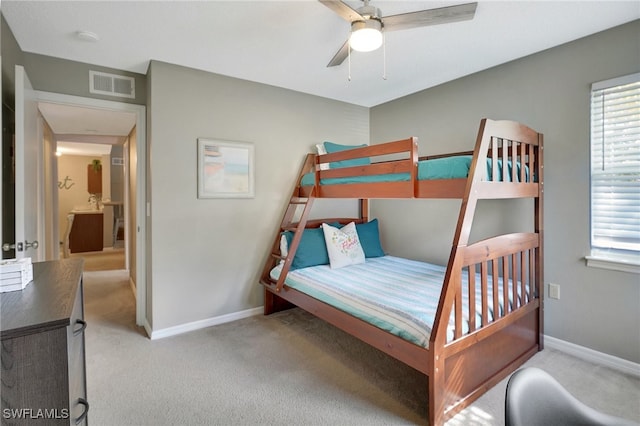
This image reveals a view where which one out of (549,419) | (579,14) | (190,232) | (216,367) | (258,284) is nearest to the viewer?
(549,419)

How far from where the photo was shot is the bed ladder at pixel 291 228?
312 cm

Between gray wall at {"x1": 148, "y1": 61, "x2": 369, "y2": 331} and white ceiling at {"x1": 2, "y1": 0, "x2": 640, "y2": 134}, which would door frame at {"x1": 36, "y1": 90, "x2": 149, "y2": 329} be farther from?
white ceiling at {"x1": 2, "y1": 0, "x2": 640, "y2": 134}

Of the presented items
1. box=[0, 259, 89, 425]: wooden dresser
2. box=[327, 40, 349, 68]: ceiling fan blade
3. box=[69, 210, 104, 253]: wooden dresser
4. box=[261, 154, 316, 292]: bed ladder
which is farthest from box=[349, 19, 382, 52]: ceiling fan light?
box=[69, 210, 104, 253]: wooden dresser

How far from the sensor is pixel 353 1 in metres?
1.96

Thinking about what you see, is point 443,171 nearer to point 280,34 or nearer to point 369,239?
point 280,34

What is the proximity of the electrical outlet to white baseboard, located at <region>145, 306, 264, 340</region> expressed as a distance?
2.67 m

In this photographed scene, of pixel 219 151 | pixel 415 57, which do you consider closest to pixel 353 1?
pixel 415 57

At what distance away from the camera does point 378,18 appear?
→ 182cm

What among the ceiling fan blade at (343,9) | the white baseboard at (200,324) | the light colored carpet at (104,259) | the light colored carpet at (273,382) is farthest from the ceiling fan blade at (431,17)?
the light colored carpet at (104,259)

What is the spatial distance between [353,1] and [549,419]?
2.23 meters

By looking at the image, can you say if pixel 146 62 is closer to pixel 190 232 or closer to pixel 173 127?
pixel 173 127

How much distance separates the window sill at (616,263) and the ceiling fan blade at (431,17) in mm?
1934

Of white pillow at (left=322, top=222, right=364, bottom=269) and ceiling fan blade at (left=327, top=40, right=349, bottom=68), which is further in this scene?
white pillow at (left=322, top=222, right=364, bottom=269)

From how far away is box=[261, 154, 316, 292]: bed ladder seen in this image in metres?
3.12
